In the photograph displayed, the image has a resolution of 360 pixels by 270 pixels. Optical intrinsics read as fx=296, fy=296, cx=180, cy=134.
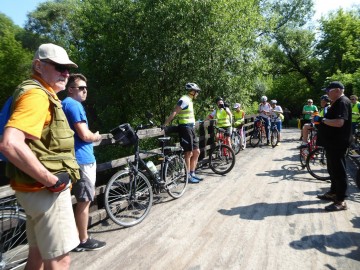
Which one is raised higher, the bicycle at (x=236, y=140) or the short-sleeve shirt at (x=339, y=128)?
the short-sleeve shirt at (x=339, y=128)

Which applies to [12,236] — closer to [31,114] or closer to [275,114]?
[31,114]

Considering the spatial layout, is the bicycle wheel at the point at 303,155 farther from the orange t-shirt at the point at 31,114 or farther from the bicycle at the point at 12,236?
the orange t-shirt at the point at 31,114

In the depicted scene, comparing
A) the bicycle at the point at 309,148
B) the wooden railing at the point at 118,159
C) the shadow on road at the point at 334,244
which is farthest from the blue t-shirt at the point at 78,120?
the bicycle at the point at 309,148

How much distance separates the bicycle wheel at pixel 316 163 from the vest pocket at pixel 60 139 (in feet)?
19.1

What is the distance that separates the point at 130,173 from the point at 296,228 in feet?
7.96

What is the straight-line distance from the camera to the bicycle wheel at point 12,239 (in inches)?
104

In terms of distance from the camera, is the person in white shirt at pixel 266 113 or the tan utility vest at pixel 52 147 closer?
the tan utility vest at pixel 52 147

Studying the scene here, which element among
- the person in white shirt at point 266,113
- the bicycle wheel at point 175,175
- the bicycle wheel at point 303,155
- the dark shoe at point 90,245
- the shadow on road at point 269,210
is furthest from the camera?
the person in white shirt at point 266,113

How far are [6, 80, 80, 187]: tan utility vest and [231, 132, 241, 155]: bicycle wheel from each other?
853 centimetres

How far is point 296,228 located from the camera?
13.2ft

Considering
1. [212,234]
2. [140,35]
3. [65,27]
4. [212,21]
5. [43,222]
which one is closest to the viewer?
[43,222]

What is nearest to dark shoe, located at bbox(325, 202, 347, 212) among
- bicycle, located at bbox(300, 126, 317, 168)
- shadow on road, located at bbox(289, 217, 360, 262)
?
shadow on road, located at bbox(289, 217, 360, 262)

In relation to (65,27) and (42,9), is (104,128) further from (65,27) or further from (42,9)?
(42,9)

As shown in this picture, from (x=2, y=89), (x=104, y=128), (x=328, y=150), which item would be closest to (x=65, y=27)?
→ (x=2, y=89)
